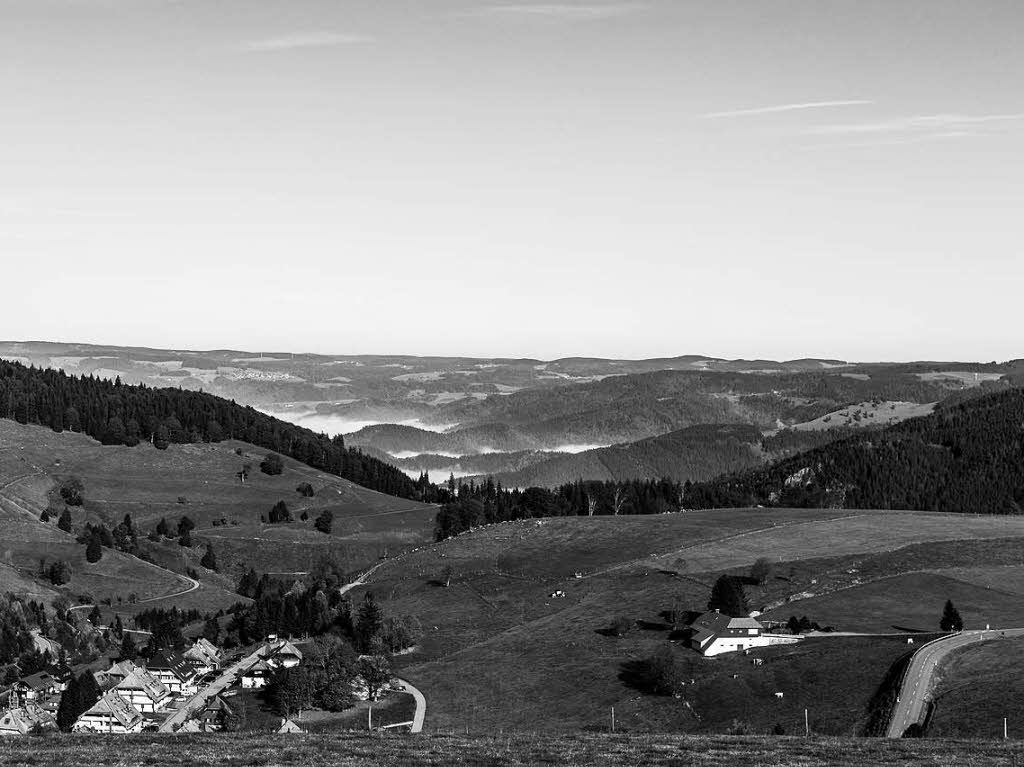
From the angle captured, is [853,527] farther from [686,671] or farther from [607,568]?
[686,671]

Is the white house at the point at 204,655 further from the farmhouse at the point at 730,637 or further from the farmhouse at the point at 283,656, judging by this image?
the farmhouse at the point at 730,637

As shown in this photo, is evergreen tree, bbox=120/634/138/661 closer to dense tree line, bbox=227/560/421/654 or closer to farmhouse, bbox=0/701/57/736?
dense tree line, bbox=227/560/421/654

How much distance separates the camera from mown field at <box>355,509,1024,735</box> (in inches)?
4299

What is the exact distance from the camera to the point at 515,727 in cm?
10562

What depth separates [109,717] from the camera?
115750 millimetres

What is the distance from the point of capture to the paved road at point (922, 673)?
94625mm

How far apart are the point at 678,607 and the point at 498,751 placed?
291ft

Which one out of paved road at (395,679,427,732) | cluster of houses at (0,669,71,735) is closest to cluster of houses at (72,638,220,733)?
cluster of houses at (0,669,71,735)

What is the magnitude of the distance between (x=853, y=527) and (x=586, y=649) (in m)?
68.3

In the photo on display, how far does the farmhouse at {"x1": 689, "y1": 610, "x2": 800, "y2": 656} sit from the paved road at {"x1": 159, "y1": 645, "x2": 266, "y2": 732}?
4282 centimetres

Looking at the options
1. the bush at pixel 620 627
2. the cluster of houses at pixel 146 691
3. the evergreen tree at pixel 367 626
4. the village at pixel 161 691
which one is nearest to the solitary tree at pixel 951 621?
the bush at pixel 620 627

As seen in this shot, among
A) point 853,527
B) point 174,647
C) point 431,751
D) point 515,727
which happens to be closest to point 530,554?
point 853,527

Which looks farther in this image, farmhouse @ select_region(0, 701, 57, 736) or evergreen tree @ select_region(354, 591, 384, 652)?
evergreen tree @ select_region(354, 591, 384, 652)

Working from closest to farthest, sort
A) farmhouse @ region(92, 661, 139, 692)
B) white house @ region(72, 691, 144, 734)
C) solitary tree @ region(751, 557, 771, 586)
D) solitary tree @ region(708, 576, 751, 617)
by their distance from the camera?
1. white house @ region(72, 691, 144, 734)
2. farmhouse @ region(92, 661, 139, 692)
3. solitary tree @ region(708, 576, 751, 617)
4. solitary tree @ region(751, 557, 771, 586)
